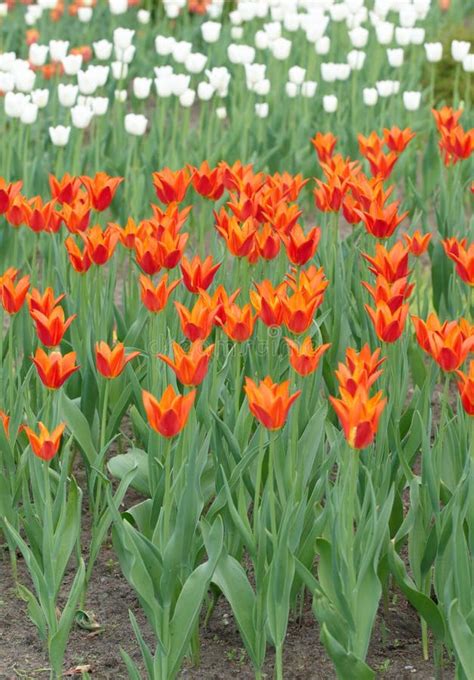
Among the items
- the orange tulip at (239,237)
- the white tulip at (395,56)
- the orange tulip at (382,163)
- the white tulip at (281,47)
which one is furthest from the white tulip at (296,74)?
the orange tulip at (239,237)

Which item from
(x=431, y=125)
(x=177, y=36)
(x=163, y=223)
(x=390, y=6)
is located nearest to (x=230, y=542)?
(x=163, y=223)

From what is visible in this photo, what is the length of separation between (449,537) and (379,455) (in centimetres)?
30

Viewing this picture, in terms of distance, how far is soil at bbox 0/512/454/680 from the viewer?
111 inches

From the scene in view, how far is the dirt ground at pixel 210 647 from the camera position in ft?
9.27

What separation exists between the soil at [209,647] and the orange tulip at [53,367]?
0.55 metres

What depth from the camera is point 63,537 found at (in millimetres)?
2764

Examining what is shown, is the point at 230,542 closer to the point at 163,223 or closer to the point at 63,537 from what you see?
the point at 63,537

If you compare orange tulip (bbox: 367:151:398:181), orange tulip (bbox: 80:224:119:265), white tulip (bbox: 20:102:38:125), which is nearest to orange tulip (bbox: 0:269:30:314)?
orange tulip (bbox: 80:224:119:265)

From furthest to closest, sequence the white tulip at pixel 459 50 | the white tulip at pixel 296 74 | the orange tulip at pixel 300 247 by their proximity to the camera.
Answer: the white tulip at pixel 459 50 → the white tulip at pixel 296 74 → the orange tulip at pixel 300 247

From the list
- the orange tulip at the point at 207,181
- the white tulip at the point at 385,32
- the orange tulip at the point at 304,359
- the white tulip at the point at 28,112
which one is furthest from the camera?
the white tulip at the point at 385,32

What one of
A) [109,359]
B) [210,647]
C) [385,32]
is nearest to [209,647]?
[210,647]

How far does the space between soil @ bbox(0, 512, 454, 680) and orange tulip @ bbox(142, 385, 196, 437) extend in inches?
22.5

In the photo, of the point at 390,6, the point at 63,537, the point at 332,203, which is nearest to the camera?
the point at 63,537

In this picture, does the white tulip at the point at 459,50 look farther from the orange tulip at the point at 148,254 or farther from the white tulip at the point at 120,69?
the orange tulip at the point at 148,254
